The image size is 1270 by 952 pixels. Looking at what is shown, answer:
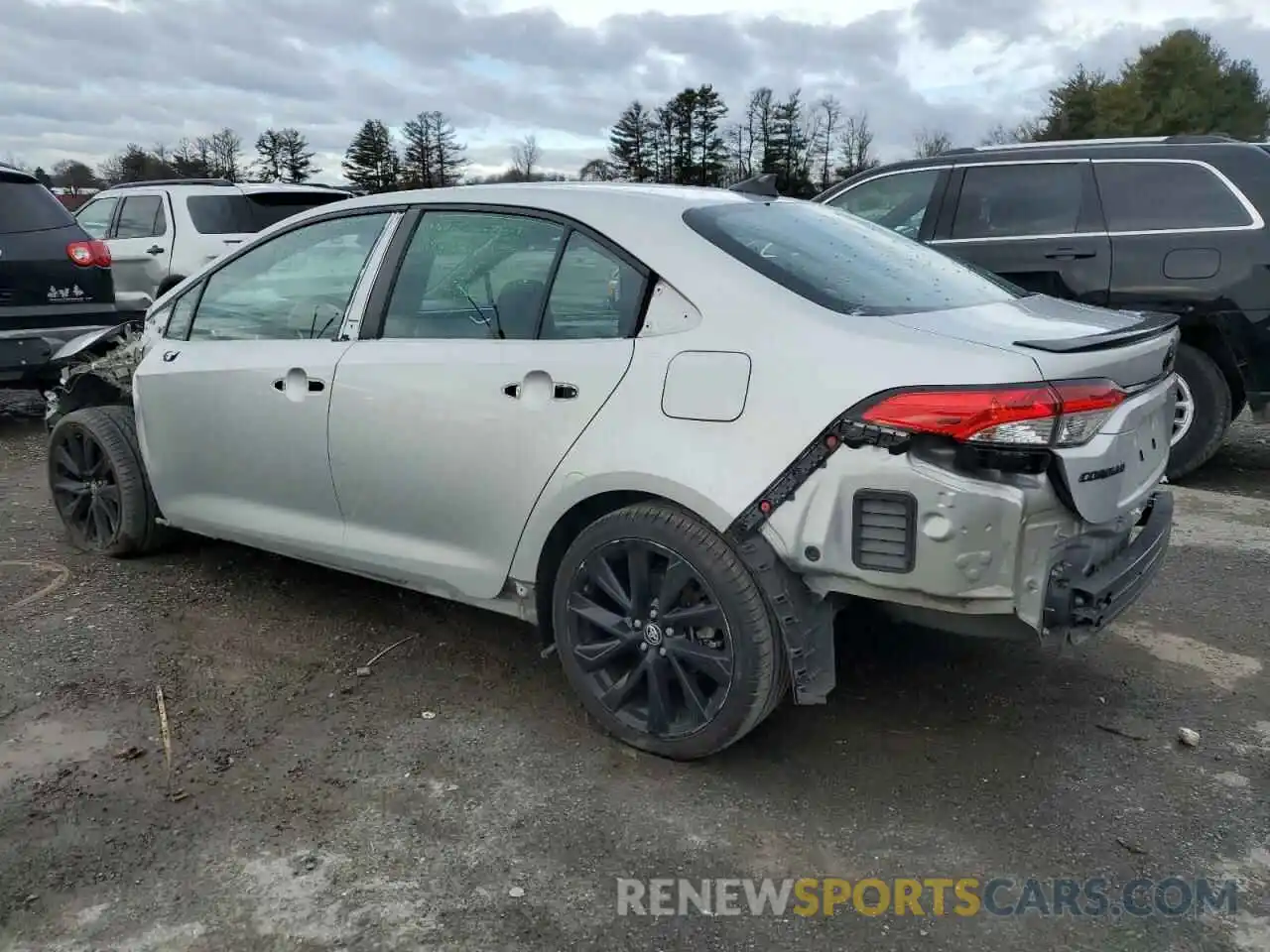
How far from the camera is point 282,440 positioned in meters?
3.82

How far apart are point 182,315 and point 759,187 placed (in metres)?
2.41

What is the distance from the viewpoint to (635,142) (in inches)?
1889

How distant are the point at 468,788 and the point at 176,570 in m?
2.38

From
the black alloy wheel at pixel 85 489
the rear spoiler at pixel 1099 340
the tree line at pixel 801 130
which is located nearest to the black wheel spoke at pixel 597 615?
the rear spoiler at pixel 1099 340

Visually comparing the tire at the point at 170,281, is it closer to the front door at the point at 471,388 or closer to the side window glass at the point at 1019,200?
the front door at the point at 471,388

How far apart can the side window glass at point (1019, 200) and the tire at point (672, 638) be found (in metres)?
4.64

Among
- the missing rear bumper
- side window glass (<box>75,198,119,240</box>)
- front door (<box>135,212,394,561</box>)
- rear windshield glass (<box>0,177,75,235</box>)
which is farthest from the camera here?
side window glass (<box>75,198,119,240</box>)

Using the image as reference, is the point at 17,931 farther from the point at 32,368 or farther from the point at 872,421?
Answer: the point at 32,368

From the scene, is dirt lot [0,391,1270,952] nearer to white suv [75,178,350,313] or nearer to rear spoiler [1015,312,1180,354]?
rear spoiler [1015,312,1180,354]

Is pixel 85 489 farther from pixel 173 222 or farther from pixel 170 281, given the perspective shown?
pixel 173 222

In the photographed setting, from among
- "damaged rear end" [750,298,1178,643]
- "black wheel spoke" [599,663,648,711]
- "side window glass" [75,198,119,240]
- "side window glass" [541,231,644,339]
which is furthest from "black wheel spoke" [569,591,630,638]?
"side window glass" [75,198,119,240]

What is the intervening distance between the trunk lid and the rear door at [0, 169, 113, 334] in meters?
6.71

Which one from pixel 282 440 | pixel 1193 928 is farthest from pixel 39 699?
pixel 1193 928

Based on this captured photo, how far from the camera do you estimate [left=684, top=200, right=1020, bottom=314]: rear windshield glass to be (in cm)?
295
